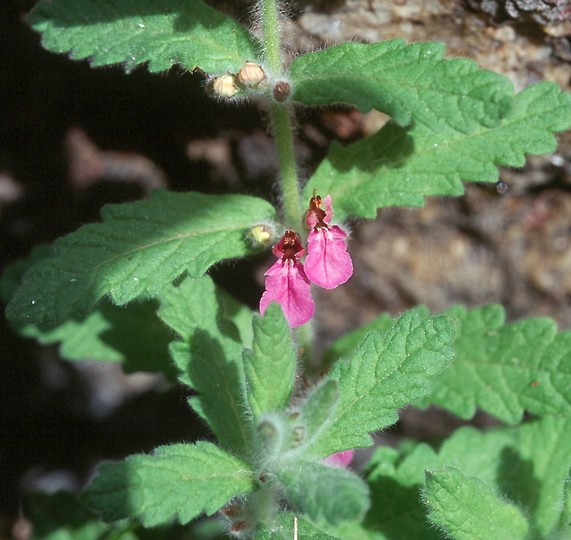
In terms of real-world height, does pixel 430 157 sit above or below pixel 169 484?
above

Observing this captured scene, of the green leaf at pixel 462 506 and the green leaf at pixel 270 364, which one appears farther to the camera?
the green leaf at pixel 462 506

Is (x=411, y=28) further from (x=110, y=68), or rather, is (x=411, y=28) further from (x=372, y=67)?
(x=110, y=68)

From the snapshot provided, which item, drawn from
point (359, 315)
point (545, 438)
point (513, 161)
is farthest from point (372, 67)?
point (359, 315)

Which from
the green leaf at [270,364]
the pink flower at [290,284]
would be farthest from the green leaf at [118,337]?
the green leaf at [270,364]

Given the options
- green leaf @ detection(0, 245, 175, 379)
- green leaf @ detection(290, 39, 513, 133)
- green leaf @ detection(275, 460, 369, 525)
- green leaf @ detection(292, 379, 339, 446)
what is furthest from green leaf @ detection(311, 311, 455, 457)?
green leaf @ detection(0, 245, 175, 379)

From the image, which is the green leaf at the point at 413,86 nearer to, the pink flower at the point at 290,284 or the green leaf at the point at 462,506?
the pink flower at the point at 290,284

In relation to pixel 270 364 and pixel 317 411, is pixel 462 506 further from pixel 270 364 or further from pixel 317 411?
pixel 270 364

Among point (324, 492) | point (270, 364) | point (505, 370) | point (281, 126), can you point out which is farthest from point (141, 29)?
point (505, 370)
